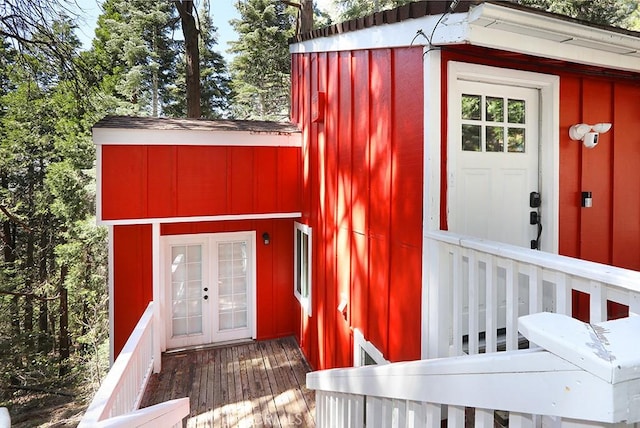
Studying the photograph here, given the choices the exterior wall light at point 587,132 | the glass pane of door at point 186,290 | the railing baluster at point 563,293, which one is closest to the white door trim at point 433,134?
the exterior wall light at point 587,132

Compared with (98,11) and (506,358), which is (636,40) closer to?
(506,358)

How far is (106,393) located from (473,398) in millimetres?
2775

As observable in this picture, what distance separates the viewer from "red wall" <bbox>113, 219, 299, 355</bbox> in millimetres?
5492

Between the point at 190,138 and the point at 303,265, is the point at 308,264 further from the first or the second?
the point at 190,138

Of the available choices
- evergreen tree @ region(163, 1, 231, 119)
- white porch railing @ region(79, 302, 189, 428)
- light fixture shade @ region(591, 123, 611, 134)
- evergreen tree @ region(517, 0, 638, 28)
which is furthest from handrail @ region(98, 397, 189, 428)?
evergreen tree @ region(163, 1, 231, 119)

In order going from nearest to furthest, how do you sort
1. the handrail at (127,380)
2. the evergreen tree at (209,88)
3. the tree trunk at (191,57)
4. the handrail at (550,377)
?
the handrail at (550,377)
the handrail at (127,380)
the tree trunk at (191,57)
the evergreen tree at (209,88)

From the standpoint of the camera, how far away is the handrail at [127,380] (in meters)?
2.47

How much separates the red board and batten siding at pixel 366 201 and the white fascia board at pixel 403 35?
83 millimetres

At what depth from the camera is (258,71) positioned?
14633 millimetres

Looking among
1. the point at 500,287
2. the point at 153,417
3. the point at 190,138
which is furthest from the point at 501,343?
the point at 190,138

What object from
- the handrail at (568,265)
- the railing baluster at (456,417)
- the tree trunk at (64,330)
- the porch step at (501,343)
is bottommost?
the tree trunk at (64,330)

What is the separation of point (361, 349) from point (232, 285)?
10.7 ft

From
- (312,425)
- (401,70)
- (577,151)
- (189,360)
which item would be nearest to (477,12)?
(401,70)

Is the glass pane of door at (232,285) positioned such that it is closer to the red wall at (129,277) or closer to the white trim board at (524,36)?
the red wall at (129,277)
